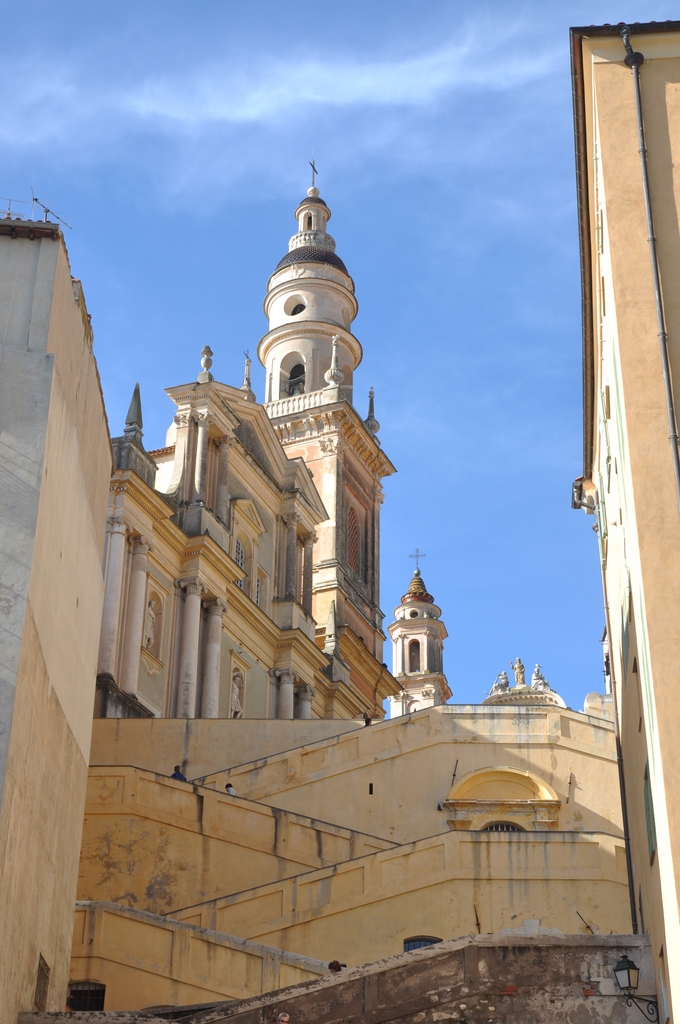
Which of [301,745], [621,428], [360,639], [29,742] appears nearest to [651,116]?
[621,428]

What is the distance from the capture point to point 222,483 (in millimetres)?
A: 42000

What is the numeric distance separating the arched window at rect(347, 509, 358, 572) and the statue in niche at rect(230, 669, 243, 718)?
14.6 meters

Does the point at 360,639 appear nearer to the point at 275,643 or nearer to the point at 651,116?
the point at 275,643

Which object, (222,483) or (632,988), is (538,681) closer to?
(222,483)

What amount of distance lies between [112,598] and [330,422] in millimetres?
21871

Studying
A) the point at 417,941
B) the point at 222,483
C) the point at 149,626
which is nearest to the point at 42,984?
the point at 417,941

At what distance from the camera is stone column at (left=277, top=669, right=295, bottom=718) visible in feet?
142

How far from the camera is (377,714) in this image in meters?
51.8

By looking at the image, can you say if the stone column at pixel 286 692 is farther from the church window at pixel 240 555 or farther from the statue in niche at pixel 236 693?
the church window at pixel 240 555

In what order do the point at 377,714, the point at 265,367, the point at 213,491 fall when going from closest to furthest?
the point at 213,491
the point at 377,714
the point at 265,367

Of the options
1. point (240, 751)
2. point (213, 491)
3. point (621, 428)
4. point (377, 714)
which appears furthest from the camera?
point (377, 714)

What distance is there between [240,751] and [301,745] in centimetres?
139

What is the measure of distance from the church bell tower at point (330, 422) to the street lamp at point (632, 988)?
3304 cm

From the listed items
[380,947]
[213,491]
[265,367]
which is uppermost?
[265,367]
